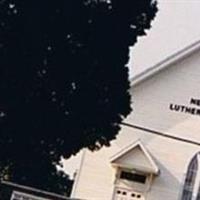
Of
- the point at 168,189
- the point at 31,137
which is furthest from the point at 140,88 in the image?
the point at 31,137

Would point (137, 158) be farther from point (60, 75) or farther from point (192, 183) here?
point (60, 75)

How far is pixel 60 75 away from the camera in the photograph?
84.7ft

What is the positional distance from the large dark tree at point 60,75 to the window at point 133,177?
878 centimetres

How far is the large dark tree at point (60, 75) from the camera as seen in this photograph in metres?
24.8

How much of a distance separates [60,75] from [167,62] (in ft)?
38.6

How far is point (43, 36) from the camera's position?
25.1 meters

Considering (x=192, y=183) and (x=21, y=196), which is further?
(x=192, y=183)

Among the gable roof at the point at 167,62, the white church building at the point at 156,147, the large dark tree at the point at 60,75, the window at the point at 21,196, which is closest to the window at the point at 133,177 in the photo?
the white church building at the point at 156,147

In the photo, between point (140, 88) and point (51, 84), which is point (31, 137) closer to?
point (51, 84)

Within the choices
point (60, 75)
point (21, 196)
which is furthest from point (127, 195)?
point (21, 196)

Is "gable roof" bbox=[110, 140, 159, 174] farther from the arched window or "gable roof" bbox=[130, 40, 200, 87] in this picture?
"gable roof" bbox=[130, 40, 200, 87]

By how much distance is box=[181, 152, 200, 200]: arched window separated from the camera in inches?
1427

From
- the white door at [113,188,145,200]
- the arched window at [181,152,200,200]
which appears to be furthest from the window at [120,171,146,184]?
the arched window at [181,152,200,200]

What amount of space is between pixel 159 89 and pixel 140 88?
2.40ft
